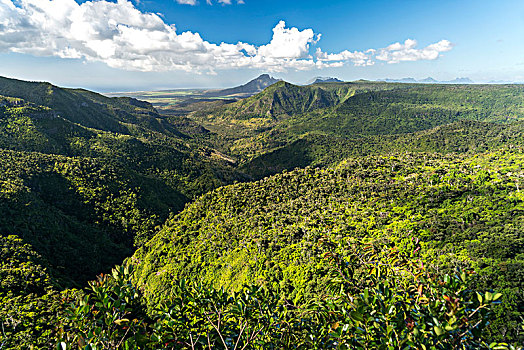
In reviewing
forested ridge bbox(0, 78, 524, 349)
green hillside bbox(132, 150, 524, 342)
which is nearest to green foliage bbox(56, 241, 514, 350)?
forested ridge bbox(0, 78, 524, 349)

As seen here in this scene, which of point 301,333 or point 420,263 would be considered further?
point 301,333

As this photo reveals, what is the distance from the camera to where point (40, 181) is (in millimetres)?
137250

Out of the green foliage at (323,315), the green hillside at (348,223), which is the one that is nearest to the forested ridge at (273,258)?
the green foliage at (323,315)

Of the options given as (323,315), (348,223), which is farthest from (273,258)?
(323,315)

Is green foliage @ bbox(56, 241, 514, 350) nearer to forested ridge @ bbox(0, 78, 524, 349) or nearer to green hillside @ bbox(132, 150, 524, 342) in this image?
forested ridge @ bbox(0, 78, 524, 349)

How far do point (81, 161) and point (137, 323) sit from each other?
197279 mm

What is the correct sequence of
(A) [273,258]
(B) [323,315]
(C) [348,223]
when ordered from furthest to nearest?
(C) [348,223] → (A) [273,258] → (B) [323,315]

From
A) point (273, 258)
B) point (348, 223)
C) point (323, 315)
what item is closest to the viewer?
point (323, 315)

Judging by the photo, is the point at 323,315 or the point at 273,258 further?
the point at 273,258

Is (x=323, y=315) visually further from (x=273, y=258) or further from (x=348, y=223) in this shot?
(x=348, y=223)

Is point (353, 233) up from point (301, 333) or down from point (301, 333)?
down

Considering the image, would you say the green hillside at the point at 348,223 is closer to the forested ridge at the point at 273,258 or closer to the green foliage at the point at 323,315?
the forested ridge at the point at 273,258

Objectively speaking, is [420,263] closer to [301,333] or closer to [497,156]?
[301,333]

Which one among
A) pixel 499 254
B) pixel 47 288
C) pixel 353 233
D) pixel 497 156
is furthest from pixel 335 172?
pixel 47 288
